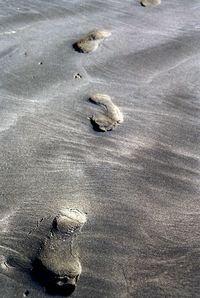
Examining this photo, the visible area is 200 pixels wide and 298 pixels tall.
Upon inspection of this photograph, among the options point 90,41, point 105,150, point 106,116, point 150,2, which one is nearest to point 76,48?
point 90,41

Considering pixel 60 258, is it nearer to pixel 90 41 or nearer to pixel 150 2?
pixel 90 41

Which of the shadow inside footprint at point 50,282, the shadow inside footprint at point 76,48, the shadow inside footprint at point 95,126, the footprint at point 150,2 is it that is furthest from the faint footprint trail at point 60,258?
the footprint at point 150,2

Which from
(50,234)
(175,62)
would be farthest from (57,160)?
(175,62)

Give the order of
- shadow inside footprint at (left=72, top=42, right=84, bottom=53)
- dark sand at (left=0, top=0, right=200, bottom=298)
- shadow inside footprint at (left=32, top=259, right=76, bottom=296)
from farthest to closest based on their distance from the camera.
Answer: shadow inside footprint at (left=72, top=42, right=84, bottom=53) < dark sand at (left=0, top=0, right=200, bottom=298) < shadow inside footprint at (left=32, top=259, right=76, bottom=296)

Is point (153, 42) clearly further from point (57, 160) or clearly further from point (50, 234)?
point (50, 234)

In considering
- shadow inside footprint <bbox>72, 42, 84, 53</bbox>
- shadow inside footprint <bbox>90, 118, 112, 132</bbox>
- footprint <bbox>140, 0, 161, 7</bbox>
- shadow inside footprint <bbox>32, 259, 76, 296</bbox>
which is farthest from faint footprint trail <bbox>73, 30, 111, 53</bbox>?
shadow inside footprint <bbox>32, 259, 76, 296</bbox>

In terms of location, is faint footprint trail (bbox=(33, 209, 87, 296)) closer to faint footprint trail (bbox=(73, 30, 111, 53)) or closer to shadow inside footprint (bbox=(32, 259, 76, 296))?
shadow inside footprint (bbox=(32, 259, 76, 296))
